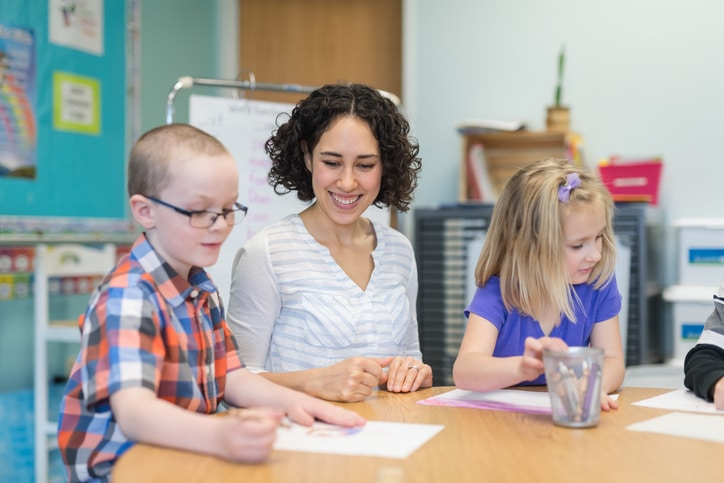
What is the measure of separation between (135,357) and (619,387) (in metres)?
0.88

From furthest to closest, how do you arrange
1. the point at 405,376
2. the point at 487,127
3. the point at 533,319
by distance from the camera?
the point at 487,127 < the point at 533,319 < the point at 405,376

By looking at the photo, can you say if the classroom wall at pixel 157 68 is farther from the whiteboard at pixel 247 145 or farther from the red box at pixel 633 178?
the red box at pixel 633 178

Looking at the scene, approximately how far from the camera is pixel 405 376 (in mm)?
1389

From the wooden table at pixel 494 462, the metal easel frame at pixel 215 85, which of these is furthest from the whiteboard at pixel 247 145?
the wooden table at pixel 494 462

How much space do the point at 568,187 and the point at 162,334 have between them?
31.4 inches

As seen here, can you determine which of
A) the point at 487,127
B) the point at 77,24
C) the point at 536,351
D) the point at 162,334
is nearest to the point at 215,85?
the point at 77,24

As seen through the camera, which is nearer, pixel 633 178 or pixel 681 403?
pixel 681 403

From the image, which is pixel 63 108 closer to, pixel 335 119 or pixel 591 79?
pixel 335 119

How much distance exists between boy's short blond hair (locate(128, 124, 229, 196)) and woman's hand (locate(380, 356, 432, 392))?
0.52 metres

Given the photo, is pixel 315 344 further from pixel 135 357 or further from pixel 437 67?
pixel 437 67

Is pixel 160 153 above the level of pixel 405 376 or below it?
above

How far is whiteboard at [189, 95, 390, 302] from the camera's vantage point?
2.50 m

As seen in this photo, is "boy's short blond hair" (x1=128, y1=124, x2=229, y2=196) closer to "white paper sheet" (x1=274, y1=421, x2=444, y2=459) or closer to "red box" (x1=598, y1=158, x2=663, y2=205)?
"white paper sheet" (x1=274, y1=421, x2=444, y2=459)

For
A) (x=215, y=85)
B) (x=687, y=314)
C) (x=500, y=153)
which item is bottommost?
(x=687, y=314)
